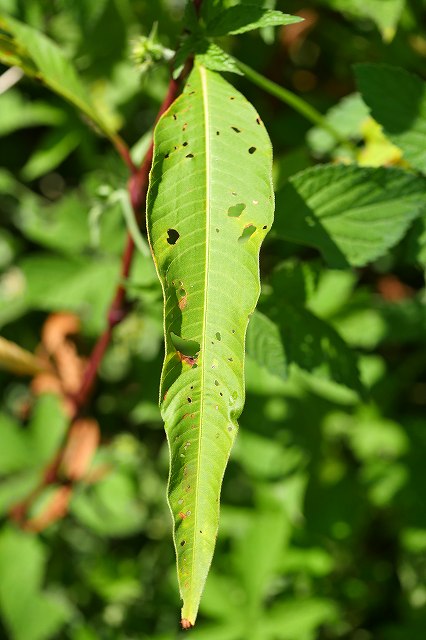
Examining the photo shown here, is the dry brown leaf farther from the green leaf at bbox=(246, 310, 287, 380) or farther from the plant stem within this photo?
the plant stem

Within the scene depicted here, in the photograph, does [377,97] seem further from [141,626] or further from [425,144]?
[141,626]

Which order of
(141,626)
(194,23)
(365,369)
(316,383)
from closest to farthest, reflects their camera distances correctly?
(194,23) → (316,383) → (365,369) → (141,626)

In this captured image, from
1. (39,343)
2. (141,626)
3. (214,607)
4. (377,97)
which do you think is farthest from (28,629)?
(377,97)

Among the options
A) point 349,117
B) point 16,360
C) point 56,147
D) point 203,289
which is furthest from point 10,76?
point 203,289

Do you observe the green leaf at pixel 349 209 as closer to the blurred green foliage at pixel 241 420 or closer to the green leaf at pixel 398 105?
the green leaf at pixel 398 105

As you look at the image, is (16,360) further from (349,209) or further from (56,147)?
(349,209)
